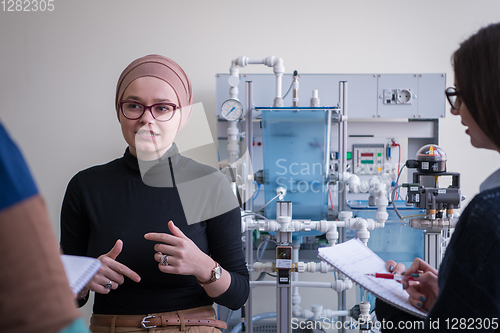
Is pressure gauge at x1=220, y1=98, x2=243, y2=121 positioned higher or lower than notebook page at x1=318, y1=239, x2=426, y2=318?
higher

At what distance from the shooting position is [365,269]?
2.86ft

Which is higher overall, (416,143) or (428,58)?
(428,58)

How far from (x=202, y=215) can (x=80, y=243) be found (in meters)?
0.35

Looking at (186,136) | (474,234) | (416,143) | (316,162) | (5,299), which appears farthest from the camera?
(416,143)

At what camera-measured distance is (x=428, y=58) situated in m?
2.82

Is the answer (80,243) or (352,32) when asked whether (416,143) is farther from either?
(80,243)

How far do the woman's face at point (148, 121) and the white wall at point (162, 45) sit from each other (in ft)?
5.84

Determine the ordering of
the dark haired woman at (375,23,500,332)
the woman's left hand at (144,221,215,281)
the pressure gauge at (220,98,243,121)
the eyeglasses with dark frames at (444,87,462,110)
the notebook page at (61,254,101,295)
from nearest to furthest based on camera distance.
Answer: the notebook page at (61,254,101,295) < the dark haired woman at (375,23,500,332) < the eyeglasses with dark frames at (444,87,462,110) < the woman's left hand at (144,221,215,281) < the pressure gauge at (220,98,243,121)

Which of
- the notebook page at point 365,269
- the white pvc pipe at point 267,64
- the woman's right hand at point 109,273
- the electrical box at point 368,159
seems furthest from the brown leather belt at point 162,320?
the electrical box at point 368,159

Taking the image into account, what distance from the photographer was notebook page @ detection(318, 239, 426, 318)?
0.74 m

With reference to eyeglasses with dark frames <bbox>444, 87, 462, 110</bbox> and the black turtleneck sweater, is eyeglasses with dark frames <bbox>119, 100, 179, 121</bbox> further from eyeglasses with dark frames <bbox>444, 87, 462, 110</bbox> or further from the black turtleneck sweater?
eyeglasses with dark frames <bbox>444, 87, 462, 110</bbox>

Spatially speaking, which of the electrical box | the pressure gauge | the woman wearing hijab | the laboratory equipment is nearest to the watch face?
the woman wearing hijab

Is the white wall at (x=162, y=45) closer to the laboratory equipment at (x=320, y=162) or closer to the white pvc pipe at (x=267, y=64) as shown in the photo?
the laboratory equipment at (x=320, y=162)

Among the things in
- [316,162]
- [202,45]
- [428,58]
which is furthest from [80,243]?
[428,58]
